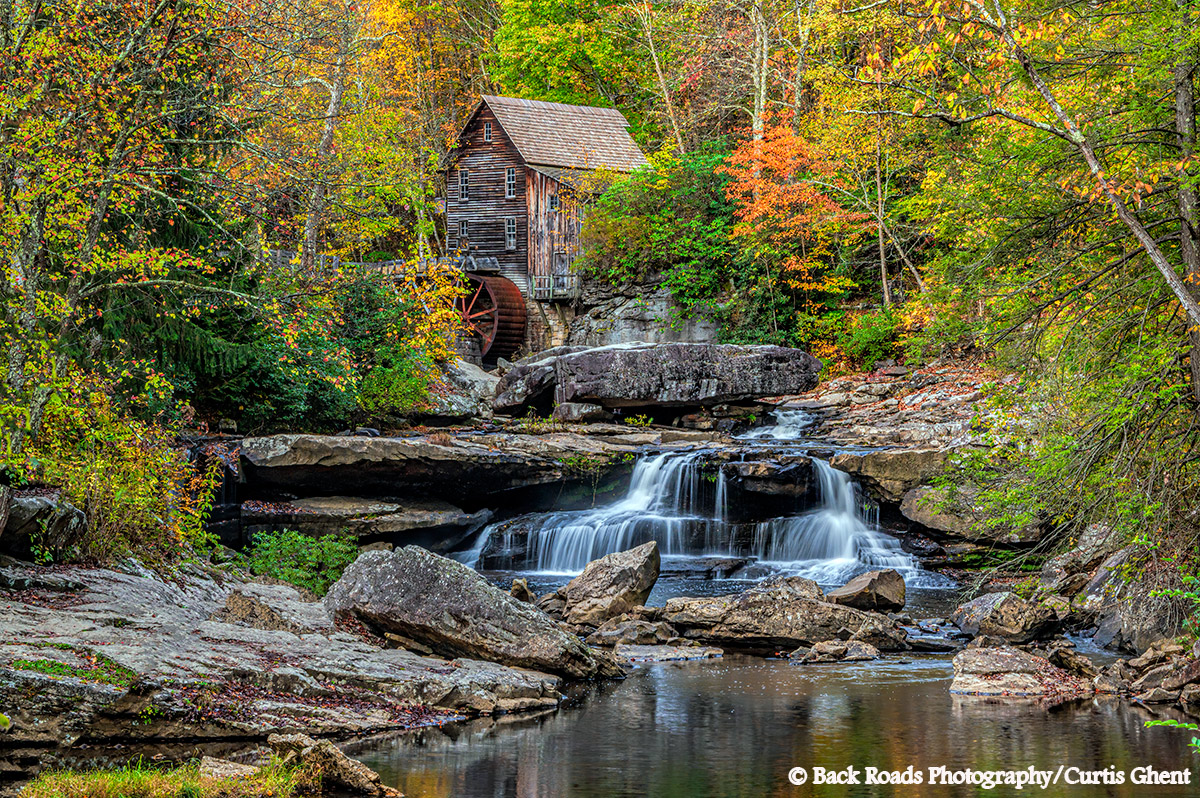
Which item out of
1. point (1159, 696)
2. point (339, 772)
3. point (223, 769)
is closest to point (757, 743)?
point (339, 772)

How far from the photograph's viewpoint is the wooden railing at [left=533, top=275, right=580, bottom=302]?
35.5m

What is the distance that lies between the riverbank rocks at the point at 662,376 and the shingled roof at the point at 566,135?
13.3m

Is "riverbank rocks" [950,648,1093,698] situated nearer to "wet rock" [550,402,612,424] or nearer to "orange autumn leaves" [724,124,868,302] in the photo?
"wet rock" [550,402,612,424]

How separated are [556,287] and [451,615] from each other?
27.2 meters

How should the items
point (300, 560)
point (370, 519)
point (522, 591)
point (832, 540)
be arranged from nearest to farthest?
point (522, 591) < point (300, 560) < point (370, 519) < point (832, 540)

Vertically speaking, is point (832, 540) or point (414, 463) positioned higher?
point (414, 463)

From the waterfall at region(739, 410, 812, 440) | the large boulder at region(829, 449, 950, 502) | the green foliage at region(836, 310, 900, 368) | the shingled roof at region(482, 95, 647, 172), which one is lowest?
the large boulder at region(829, 449, 950, 502)

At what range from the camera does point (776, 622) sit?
37.2 ft

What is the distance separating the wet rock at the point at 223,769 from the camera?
5.95 meters


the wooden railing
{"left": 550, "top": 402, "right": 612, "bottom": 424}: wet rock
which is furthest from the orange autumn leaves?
{"left": 550, "top": 402, "right": 612, "bottom": 424}: wet rock

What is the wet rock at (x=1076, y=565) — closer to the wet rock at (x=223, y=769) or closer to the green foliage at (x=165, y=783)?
the green foliage at (x=165, y=783)

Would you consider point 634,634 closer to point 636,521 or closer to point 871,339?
point 636,521

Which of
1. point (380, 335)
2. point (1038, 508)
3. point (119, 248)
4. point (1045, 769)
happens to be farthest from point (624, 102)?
point (1045, 769)

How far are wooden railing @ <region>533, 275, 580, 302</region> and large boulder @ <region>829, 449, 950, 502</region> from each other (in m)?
19.3
